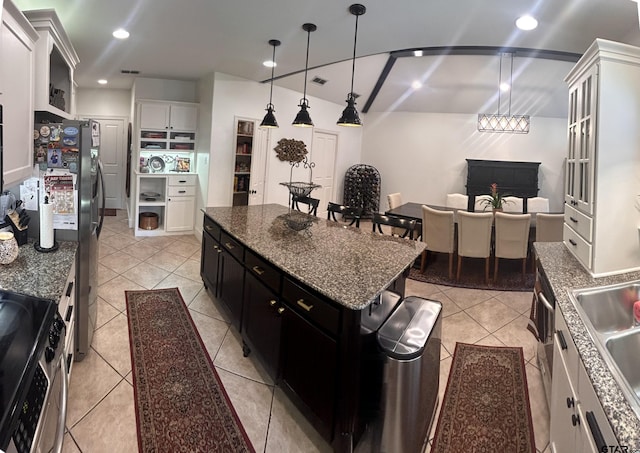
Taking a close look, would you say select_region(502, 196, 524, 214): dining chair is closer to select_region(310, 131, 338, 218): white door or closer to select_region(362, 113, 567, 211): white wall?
select_region(362, 113, 567, 211): white wall

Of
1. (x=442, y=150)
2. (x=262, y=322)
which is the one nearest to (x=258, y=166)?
(x=262, y=322)

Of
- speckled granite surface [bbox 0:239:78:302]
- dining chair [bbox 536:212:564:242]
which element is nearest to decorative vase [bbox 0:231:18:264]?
speckled granite surface [bbox 0:239:78:302]

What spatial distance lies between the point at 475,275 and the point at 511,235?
747 millimetres

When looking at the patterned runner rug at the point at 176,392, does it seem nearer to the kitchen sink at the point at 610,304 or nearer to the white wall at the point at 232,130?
the kitchen sink at the point at 610,304

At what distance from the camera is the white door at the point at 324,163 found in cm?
730

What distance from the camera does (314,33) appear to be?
3.54 meters

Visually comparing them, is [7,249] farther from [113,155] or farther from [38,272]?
[113,155]

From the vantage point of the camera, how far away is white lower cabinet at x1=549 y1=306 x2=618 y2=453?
104 cm

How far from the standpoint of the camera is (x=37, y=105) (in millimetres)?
2178

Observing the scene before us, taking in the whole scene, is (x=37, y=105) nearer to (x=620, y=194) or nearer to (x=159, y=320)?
(x=159, y=320)

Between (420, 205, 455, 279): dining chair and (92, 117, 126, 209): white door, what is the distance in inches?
262

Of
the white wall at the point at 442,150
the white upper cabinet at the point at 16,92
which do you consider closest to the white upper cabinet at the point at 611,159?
the white upper cabinet at the point at 16,92

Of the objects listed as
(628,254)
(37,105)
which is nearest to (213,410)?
(37,105)

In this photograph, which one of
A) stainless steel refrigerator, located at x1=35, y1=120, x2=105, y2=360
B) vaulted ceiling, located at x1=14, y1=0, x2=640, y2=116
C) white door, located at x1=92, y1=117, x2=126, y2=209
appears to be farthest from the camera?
white door, located at x1=92, y1=117, x2=126, y2=209
